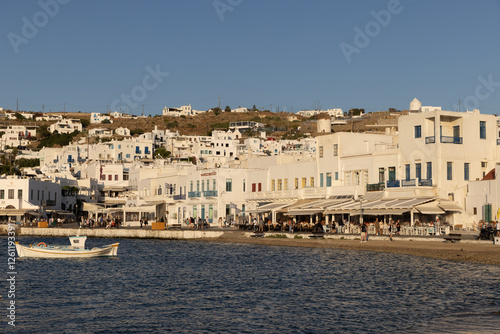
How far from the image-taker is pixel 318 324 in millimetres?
22281

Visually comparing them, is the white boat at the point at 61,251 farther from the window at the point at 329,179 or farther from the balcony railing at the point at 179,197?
the balcony railing at the point at 179,197

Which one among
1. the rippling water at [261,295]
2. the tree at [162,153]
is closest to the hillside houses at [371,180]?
the rippling water at [261,295]

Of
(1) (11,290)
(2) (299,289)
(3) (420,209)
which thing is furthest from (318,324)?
(3) (420,209)

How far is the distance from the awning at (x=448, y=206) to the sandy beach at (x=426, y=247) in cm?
626

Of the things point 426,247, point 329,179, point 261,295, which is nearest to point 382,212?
point 426,247

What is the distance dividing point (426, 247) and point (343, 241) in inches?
322

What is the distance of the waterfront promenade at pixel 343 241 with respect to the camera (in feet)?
124

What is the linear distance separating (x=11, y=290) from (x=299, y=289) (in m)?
13.2

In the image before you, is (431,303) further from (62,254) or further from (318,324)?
(62,254)

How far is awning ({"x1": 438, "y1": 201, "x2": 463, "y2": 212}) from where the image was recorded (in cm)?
4910

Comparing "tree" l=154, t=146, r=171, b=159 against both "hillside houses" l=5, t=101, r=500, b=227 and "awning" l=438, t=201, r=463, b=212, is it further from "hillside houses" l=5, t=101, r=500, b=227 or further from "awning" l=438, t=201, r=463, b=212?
"awning" l=438, t=201, r=463, b=212

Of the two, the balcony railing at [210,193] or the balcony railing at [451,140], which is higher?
the balcony railing at [451,140]

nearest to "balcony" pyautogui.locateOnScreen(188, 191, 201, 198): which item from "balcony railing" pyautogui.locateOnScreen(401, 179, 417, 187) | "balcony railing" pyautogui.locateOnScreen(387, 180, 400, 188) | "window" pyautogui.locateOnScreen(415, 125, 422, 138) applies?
"balcony railing" pyautogui.locateOnScreen(387, 180, 400, 188)

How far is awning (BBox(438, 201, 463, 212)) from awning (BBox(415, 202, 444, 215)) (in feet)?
1.40
